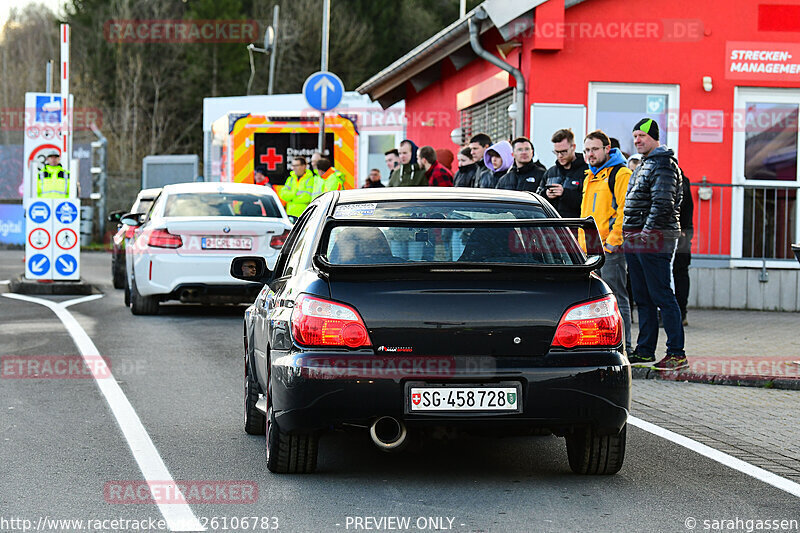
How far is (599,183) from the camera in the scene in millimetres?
11148

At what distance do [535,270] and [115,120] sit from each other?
2310 inches

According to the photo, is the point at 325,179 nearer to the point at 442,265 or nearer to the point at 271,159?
the point at 271,159

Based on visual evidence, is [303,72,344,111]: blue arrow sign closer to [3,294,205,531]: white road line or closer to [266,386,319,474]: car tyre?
[3,294,205,531]: white road line

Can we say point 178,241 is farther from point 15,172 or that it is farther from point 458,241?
point 15,172

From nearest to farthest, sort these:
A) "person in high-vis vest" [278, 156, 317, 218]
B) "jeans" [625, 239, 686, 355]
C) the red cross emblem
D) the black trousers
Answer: "jeans" [625, 239, 686, 355]
the black trousers
"person in high-vis vest" [278, 156, 317, 218]
the red cross emblem

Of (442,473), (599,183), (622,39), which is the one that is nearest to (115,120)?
(622,39)

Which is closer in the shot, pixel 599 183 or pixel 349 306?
pixel 349 306

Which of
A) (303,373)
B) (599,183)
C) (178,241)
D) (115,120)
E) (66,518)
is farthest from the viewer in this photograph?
(115,120)

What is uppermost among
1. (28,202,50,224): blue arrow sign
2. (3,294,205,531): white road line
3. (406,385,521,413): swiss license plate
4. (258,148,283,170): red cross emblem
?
(258,148,283,170): red cross emblem

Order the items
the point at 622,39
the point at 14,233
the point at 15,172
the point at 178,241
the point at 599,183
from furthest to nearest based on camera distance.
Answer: the point at 15,172
the point at 14,233
the point at 622,39
the point at 178,241
the point at 599,183

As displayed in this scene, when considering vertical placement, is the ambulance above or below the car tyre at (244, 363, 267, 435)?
above

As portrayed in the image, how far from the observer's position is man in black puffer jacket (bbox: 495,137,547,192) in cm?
1270

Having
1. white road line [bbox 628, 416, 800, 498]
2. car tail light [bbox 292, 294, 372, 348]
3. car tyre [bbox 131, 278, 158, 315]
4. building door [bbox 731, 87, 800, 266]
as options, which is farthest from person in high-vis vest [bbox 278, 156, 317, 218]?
car tail light [bbox 292, 294, 372, 348]

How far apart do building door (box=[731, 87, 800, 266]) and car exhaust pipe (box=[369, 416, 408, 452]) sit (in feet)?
40.1
